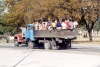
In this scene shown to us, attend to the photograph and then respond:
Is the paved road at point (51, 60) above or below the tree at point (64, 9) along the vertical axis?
below

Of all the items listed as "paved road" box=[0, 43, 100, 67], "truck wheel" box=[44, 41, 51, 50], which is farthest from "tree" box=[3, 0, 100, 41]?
"paved road" box=[0, 43, 100, 67]

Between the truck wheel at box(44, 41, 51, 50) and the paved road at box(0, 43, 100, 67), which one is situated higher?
the truck wheel at box(44, 41, 51, 50)

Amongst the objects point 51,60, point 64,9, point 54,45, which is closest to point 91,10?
point 64,9

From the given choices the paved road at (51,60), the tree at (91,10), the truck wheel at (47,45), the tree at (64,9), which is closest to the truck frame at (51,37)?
the truck wheel at (47,45)

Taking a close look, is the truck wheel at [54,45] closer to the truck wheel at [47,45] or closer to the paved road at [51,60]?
the truck wheel at [47,45]

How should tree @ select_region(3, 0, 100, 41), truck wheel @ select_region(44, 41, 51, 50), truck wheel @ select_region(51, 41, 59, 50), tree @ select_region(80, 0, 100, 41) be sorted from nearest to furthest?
truck wheel @ select_region(51, 41, 59, 50) < truck wheel @ select_region(44, 41, 51, 50) < tree @ select_region(3, 0, 100, 41) < tree @ select_region(80, 0, 100, 41)

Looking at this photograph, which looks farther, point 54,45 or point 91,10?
point 91,10

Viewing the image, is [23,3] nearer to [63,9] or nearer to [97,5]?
[63,9]

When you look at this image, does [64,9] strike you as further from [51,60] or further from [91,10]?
[51,60]

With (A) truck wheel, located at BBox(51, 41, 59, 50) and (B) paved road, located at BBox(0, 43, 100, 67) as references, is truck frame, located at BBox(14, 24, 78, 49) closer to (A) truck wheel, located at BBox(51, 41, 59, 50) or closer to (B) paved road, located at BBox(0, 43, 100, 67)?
(A) truck wheel, located at BBox(51, 41, 59, 50)

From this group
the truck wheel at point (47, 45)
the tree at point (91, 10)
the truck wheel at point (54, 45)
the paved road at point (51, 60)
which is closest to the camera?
the paved road at point (51, 60)

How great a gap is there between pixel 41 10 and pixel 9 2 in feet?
44.3

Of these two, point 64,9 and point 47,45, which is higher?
point 64,9

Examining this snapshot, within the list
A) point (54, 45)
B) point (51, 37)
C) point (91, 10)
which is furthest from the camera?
point (91, 10)
